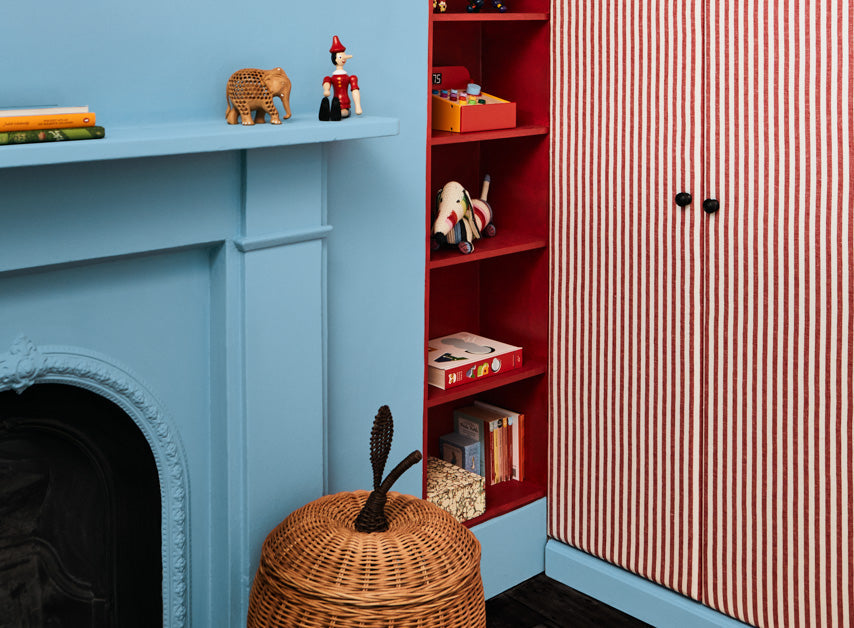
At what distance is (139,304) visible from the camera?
1.92 metres

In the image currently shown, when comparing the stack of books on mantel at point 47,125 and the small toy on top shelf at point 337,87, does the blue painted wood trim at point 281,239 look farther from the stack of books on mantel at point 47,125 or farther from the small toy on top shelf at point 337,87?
the stack of books on mantel at point 47,125

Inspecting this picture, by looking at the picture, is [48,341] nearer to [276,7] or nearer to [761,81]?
[276,7]

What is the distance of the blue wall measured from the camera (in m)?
1.73

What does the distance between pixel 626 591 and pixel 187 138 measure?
1646 millimetres

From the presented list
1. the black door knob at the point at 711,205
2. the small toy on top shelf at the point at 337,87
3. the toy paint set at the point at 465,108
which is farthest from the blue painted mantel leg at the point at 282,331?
the black door knob at the point at 711,205

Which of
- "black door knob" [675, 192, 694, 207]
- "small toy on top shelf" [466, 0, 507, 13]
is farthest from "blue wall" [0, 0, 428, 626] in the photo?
"black door knob" [675, 192, 694, 207]

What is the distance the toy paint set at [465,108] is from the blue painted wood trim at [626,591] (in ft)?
3.76

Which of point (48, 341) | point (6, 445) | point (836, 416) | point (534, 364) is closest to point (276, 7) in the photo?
point (48, 341)

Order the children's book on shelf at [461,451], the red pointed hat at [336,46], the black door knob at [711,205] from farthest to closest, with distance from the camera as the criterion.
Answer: the children's book on shelf at [461,451] < the black door knob at [711,205] < the red pointed hat at [336,46]

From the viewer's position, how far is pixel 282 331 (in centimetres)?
206

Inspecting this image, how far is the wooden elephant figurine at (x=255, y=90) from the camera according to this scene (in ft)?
6.10

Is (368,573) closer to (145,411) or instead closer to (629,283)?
(145,411)

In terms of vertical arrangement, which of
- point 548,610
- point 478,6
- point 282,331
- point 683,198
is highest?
point 478,6

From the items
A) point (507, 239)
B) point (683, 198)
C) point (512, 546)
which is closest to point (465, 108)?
point (507, 239)
